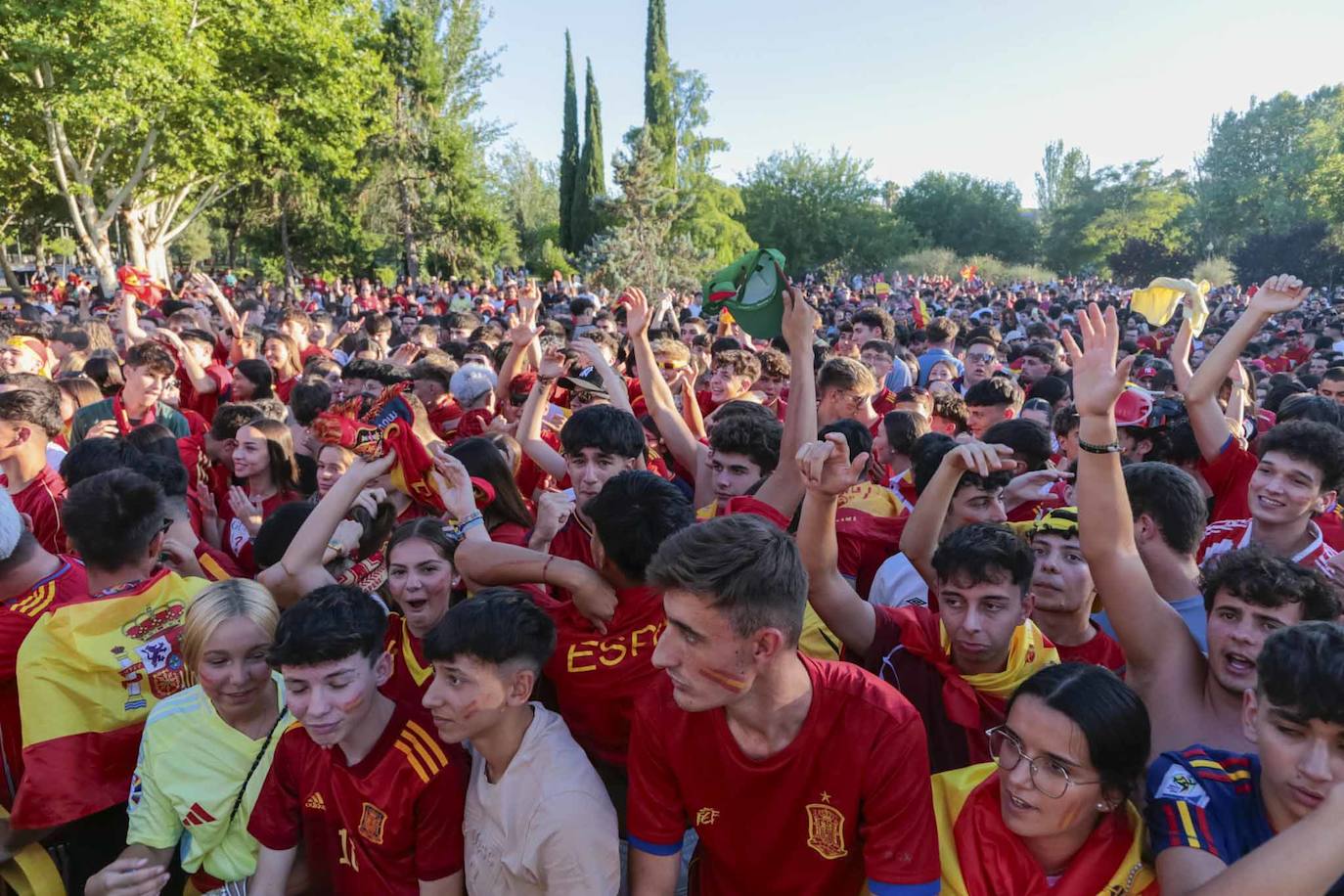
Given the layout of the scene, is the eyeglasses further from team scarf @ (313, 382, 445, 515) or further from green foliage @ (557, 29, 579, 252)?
green foliage @ (557, 29, 579, 252)

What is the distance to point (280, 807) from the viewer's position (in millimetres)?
2611

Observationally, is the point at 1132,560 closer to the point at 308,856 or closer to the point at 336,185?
the point at 308,856

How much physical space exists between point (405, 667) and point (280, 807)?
2.02ft

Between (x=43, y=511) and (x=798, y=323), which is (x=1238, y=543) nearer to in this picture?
(x=798, y=323)

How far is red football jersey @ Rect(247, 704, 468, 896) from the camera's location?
242cm

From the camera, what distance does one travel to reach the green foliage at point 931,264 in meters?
53.9

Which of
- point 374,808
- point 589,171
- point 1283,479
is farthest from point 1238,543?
point 589,171

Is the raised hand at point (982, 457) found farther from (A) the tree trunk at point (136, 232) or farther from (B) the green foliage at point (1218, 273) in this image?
(B) the green foliage at point (1218, 273)

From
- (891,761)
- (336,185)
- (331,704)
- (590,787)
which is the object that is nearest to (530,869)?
(590,787)

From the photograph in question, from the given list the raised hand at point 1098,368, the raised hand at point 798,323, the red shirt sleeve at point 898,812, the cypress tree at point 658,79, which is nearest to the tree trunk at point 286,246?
the cypress tree at point 658,79

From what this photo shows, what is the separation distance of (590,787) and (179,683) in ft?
5.15

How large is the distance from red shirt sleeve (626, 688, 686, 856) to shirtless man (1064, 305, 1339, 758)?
1343 mm

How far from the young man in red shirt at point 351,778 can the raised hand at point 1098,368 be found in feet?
6.96

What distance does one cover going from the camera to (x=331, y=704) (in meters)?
2.46
